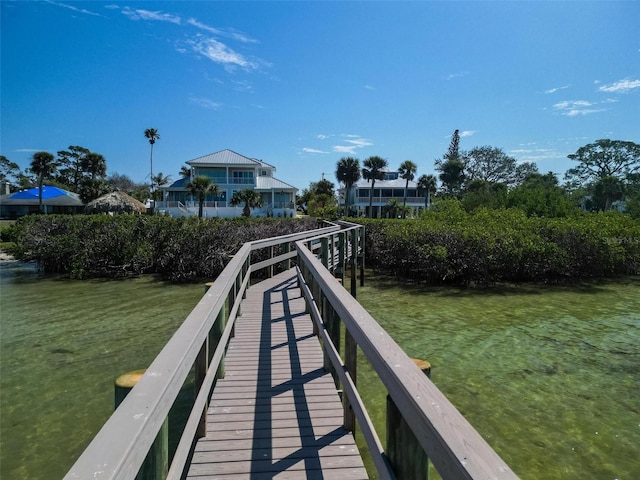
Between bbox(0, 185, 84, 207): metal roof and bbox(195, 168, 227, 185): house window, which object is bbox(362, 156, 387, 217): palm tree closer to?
bbox(195, 168, 227, 185): house window

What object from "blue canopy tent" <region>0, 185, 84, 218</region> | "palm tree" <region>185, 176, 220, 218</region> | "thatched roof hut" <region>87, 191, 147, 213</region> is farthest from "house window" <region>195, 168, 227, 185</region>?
"blue canopy tent" <region>0, 185, 84, 218</region>

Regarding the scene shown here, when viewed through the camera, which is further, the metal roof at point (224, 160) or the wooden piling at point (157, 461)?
the metal roof at point (224, 160)

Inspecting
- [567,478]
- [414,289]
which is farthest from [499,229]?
[567,478]

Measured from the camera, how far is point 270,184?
49875 millimetres

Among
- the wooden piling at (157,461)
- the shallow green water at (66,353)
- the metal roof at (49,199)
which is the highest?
the metal roof at (49,199)

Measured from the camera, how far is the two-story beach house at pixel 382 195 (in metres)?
60.0

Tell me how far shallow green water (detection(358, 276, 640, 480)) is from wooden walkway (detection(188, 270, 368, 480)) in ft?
5.43

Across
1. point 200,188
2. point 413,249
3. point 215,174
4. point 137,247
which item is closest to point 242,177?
point 215,174

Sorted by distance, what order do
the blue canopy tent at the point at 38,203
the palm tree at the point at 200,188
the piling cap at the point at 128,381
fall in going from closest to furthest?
1. the piling cap at the point at 128,381
2. the palm tree at the point at 200,188
3. the blue canopy tent at the point at 38,203

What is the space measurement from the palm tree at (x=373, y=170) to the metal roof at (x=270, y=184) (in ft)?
43.2

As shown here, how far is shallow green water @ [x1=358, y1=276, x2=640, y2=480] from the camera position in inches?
183

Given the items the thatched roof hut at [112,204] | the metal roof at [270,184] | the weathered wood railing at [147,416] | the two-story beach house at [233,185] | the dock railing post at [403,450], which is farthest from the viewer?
the metal roof at [270,184]

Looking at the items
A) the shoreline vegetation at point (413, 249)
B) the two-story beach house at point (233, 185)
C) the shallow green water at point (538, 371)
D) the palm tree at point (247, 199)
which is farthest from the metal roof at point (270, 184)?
the shallow green water at point (538, 371)

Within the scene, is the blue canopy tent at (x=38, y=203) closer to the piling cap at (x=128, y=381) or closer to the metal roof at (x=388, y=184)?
the metal roof at (x=388, y=184)
